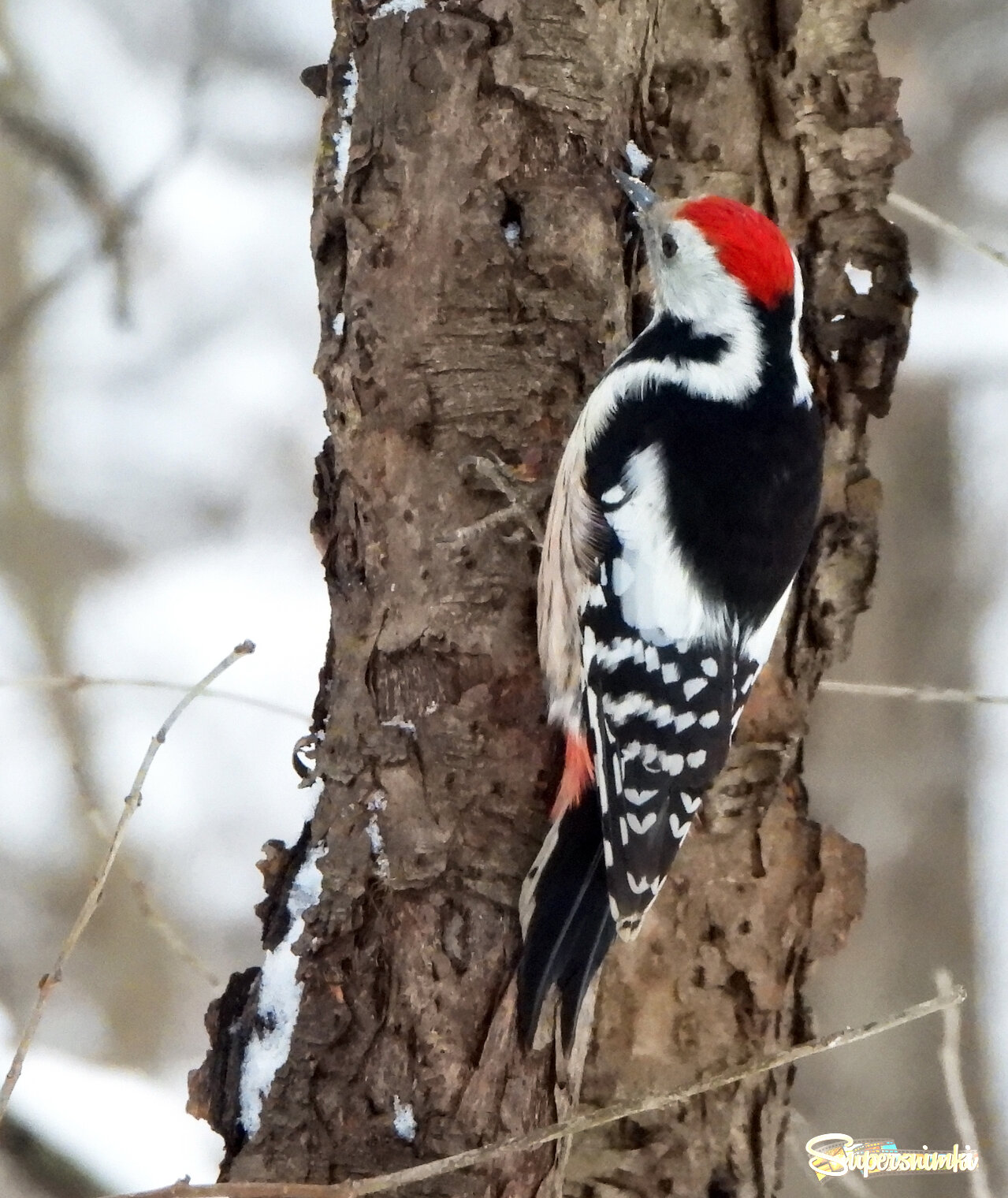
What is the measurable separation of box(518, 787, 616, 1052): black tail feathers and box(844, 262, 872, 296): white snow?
1.05 m

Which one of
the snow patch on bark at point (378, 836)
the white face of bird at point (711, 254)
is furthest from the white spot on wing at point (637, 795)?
the white face of bird at point (711, 254)

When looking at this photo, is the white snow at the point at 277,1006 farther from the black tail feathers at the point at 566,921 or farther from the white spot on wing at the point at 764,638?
the white spot on wing at the point at 764,638

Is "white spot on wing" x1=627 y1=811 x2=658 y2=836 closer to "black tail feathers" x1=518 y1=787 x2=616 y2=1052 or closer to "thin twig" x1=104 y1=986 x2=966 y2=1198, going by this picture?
"black tail feathers" x1=518 y1=787 x2=616 y2=1052

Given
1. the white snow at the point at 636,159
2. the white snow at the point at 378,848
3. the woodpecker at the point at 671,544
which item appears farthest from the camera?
the white snow at the point at 636,159

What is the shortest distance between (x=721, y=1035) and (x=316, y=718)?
0.88 metres

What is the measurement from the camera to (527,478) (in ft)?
6.84

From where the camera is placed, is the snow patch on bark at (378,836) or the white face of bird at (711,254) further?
the white face of bird at (711,254)

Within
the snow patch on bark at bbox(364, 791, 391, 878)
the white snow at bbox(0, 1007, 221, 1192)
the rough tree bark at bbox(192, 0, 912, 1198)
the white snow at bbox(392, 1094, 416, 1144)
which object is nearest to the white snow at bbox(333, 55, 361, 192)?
the rough tree bark at bbox(192, 0, 912, 1198)

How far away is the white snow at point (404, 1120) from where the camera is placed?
Answer: 1697 mm

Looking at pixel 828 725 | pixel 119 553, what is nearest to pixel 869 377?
pixel 828 725

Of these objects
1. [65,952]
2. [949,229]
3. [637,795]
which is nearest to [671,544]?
[637,795]

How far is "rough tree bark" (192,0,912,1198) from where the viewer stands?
6.13 feet

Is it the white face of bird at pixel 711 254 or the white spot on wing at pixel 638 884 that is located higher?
the white face of bird at pixel 711 254

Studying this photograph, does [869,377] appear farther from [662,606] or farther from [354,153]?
[354,153]
